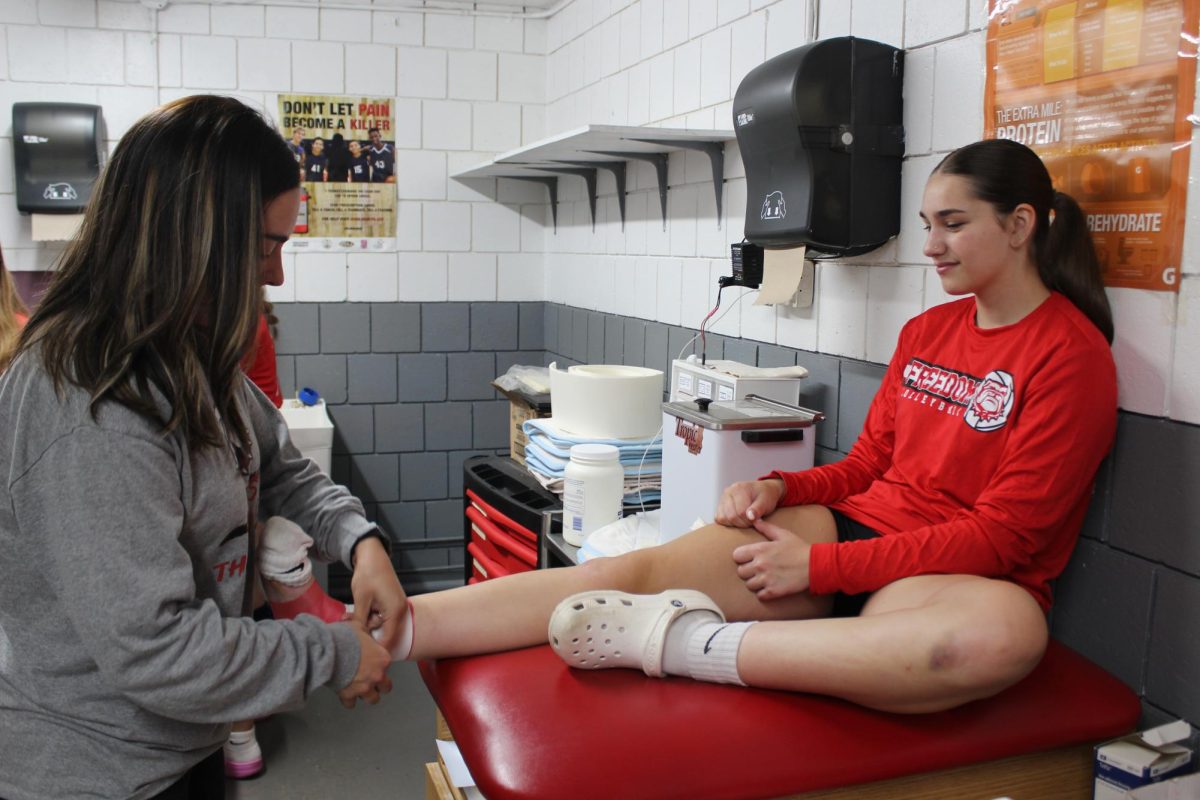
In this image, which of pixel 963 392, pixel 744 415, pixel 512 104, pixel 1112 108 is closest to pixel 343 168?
pixel 512 104

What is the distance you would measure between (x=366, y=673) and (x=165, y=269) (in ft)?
1.94

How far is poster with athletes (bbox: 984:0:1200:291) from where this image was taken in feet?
5.19

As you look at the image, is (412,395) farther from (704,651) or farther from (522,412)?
(704,651)

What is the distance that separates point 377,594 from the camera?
62.2 inches

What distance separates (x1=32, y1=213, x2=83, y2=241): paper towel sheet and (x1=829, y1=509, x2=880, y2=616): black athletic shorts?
10.9 ft

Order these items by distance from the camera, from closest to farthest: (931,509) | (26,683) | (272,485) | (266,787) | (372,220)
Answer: (26,683), (272,485), (931,509), (266,787), (372,220)

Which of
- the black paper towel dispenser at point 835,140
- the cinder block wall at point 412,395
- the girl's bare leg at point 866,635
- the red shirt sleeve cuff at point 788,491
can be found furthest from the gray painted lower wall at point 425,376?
the girl's bare leg at point 866,635

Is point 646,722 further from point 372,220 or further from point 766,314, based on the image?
point 372,220

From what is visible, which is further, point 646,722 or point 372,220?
point 372,220

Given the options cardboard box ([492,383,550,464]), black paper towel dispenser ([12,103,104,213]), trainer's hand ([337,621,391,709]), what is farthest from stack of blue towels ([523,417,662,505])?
black paper towel dispenser ([12,103,104,213])

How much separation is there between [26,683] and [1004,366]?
1536 mm

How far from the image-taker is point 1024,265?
174cm

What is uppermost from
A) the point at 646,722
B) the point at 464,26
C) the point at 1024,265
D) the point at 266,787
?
the point at 464,26

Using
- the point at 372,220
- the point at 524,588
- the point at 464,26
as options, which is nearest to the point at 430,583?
the point at 372,220
